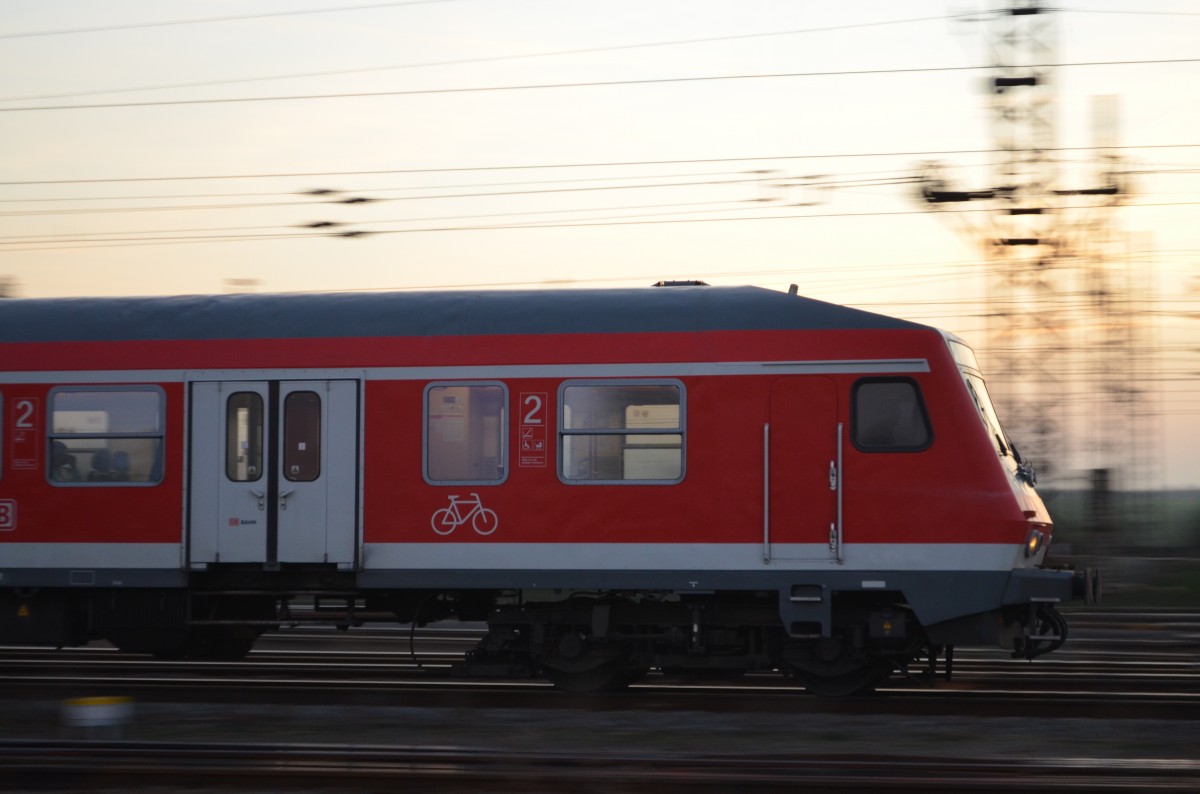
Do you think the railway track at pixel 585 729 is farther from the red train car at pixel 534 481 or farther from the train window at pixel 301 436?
the train window at pixel 301 436

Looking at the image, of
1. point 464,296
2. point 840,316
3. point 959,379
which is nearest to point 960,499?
point 959,379

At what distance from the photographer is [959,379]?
11695 mm

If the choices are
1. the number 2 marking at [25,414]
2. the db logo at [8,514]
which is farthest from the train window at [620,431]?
the db logo at [8,514]

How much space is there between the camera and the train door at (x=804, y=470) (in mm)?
11648

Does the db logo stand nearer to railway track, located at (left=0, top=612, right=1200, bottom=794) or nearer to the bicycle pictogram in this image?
railway track, located at (left=0, top=612, right=1200, bottom=794)

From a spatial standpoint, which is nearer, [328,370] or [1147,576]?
[328,370]

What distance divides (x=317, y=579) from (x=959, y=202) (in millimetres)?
17154

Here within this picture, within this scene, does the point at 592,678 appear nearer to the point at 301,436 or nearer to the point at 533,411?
the point at 533,411

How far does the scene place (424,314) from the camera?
1245 cm

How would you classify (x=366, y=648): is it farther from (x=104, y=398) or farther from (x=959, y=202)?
(x=959, y=202)

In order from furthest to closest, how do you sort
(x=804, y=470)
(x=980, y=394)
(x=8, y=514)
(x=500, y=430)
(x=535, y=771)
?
1. (x=8, y=514)
2. (x=980, y=394)
3. (x=500, y=430)
4. (x=804, y=470)
5. (x=535, y=771)


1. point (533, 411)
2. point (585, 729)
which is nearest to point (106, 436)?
point (533, 411)

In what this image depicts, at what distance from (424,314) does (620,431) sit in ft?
7.10

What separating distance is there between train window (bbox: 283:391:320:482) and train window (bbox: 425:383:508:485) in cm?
106
